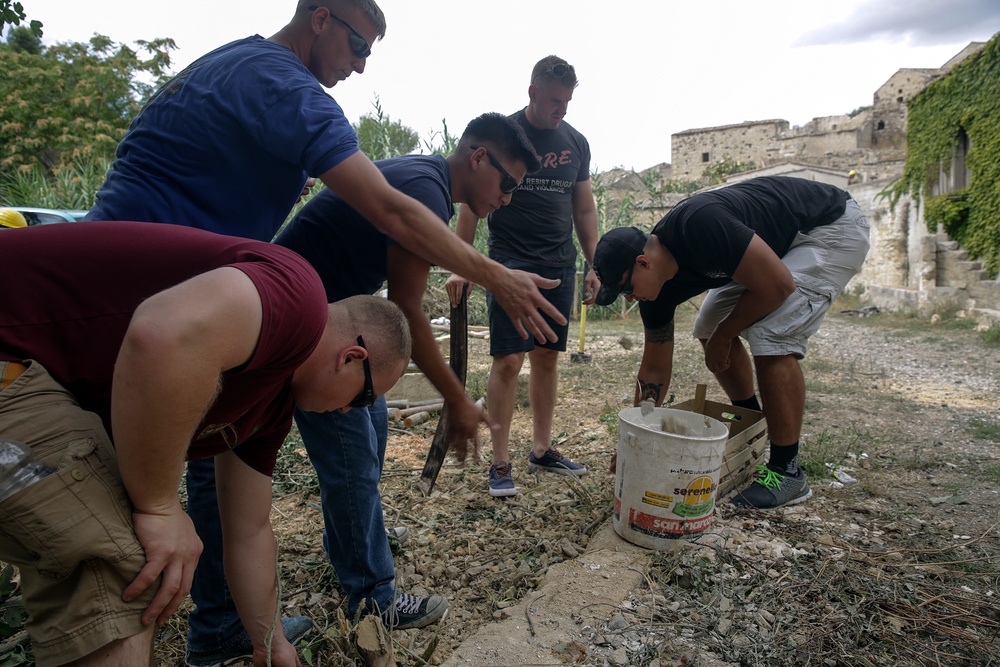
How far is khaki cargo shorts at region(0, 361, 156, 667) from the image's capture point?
983mm

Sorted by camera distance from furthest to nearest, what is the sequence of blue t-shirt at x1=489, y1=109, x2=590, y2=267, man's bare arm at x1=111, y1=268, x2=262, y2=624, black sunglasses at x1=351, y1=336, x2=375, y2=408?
1. blue t-shirt at x1=489, y1=109, x2=590, y2=267
2. black sunglasses at x1=351, y1=336, x2=375, y2=408
3. man's bare arm at x1=111, y1=268, x2=262, y2=624

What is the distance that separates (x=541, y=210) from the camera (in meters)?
3.54

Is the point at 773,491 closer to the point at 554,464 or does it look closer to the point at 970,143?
the point at 554,464

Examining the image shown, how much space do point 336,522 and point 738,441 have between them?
1936 mm

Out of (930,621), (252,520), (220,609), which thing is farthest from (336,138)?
(930,621)

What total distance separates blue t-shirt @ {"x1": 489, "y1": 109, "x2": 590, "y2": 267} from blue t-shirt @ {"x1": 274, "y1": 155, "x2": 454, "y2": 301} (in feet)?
4.68

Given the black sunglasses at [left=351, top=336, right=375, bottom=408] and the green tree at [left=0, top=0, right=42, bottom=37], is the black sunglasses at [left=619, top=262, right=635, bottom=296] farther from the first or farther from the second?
the green tree at [left=0, top=0, right=42, bottom=37]

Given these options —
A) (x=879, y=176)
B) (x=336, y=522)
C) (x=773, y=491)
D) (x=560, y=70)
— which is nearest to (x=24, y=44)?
(x=560, y=70)

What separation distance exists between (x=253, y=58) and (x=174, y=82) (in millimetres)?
276

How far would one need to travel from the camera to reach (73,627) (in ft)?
3.28

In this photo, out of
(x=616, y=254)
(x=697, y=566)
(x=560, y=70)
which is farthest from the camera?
(x=560, y=70)

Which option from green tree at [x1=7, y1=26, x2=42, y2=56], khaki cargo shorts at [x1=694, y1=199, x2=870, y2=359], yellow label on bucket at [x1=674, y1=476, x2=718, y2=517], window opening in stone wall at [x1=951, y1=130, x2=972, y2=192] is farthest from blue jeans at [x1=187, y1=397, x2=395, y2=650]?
green tree at [x1=7, y1=26, x2=42, y2=56]

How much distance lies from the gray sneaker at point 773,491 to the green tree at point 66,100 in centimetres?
1783

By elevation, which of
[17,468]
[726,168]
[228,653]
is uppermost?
[726,168]
